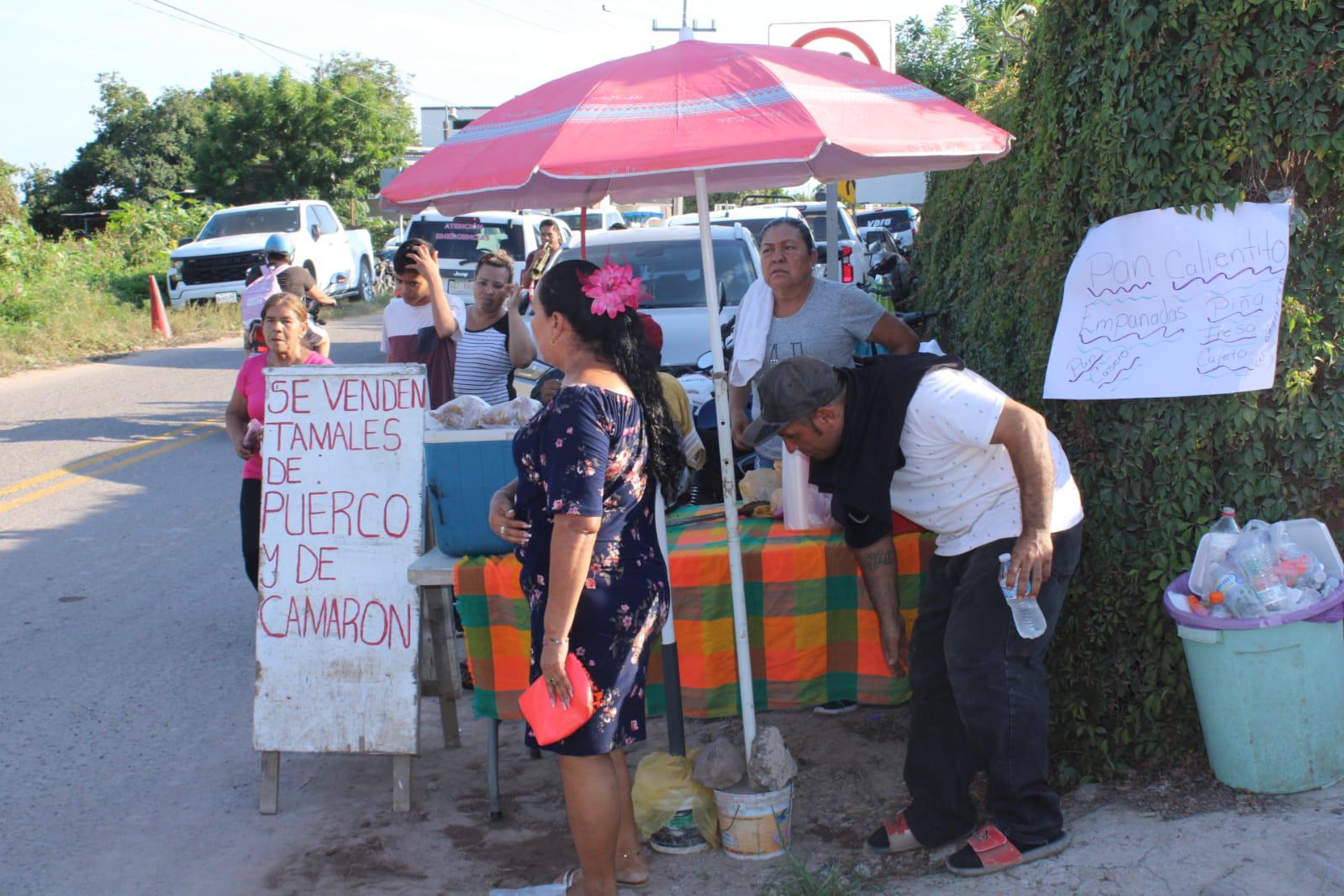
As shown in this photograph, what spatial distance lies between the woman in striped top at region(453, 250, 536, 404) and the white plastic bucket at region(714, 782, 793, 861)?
2.72 metres

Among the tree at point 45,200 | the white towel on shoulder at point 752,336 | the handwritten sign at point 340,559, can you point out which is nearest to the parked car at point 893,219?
the white towel on shoulder at point 752,336

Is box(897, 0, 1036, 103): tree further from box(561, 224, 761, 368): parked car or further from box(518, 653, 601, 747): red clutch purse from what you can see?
box(518, 653, 601, 747): red clutch purse

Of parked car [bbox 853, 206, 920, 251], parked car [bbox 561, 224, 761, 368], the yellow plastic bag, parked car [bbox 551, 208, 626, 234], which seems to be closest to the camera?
the yellow plastic bag

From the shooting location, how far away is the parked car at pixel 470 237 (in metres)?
18.8

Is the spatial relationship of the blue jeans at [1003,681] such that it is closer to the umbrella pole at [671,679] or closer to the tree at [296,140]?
the umbrella pole at [671,679]

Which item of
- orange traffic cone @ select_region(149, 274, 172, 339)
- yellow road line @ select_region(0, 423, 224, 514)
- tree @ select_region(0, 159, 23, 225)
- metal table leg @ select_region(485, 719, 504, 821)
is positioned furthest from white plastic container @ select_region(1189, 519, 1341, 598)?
tree @ select_region(0, 159, 23, 225)

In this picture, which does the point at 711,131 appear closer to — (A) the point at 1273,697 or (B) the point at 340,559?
(B) the point at 340,559

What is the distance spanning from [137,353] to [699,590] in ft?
55.7

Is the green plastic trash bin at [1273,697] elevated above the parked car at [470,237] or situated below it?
below

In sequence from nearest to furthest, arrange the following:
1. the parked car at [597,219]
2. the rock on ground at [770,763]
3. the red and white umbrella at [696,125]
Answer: the red and white umbrella at [696,125] → the rock on ground at [770,763] → the parked car at [597,219]

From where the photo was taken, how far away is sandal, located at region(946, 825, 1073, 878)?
343cm

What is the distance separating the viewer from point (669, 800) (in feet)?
12.8

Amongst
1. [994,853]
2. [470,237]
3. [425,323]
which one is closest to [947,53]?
[470,237]

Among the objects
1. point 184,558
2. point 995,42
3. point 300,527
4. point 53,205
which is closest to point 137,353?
point 184,558
